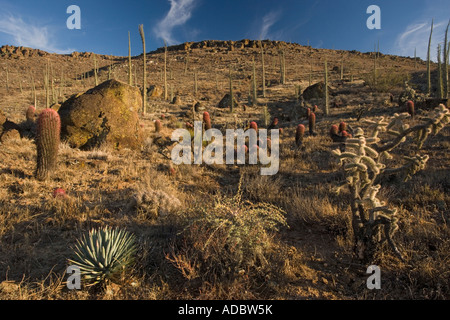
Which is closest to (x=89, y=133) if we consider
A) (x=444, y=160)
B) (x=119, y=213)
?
(x=119, y=213)

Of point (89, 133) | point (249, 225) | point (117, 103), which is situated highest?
point (117, 103)

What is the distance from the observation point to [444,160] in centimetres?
754

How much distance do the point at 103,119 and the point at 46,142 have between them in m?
3.36

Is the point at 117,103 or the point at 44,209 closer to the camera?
the point at 44,209

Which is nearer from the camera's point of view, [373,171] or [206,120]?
[373,171]

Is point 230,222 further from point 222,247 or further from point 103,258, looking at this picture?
point 103,258

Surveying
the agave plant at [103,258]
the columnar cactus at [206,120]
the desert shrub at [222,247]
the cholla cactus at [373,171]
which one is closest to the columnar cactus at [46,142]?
the agave plant at [103,258]

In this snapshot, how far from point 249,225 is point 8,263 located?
10.8ft

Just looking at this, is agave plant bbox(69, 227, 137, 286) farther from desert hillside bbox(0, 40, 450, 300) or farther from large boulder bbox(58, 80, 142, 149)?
large boulder bbox(58, 80, 142, 149)

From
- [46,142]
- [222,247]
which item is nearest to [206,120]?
[46,142]

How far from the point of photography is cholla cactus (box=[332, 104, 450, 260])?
9.30 feet

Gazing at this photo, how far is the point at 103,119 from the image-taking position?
9664mm
